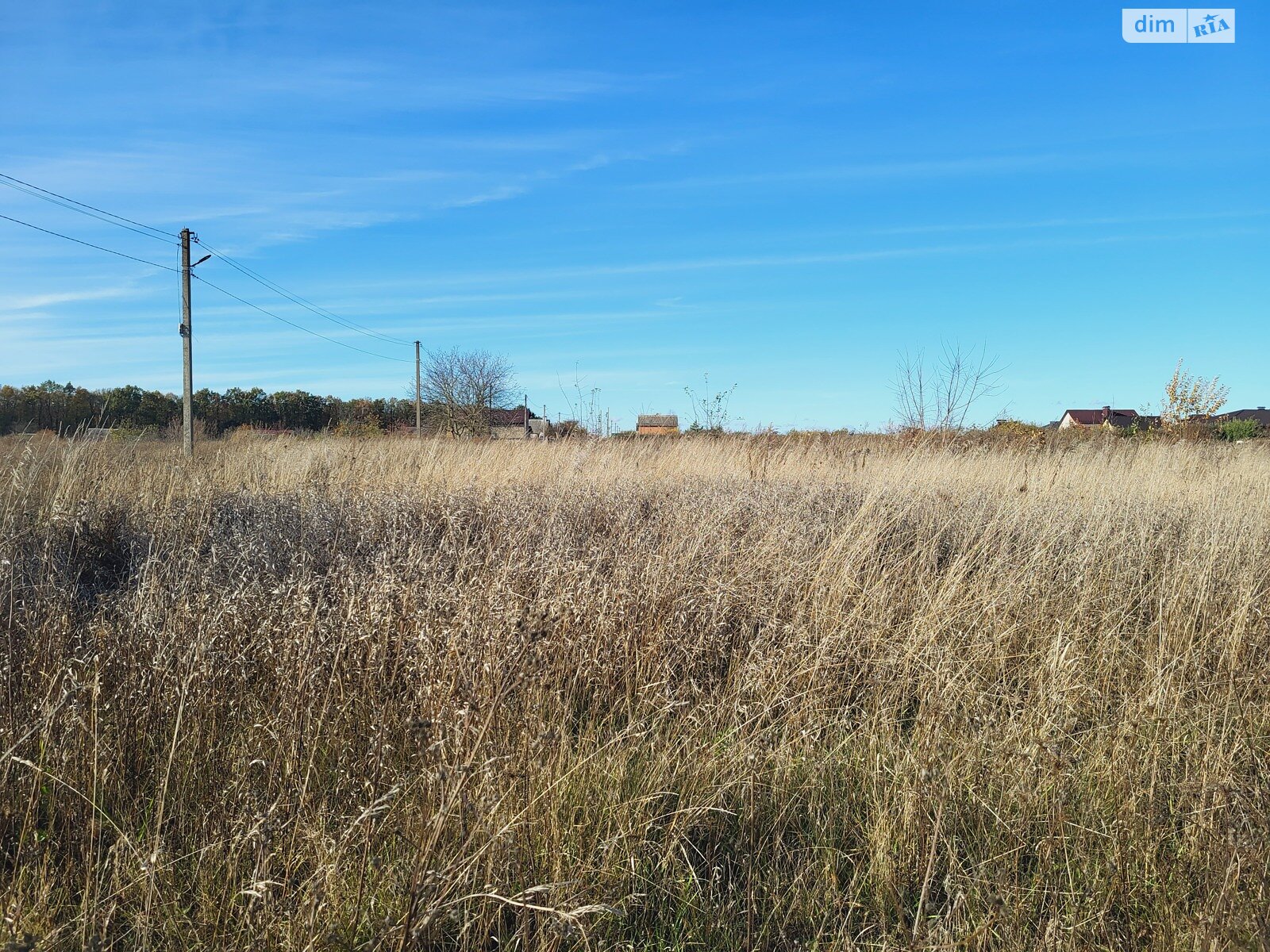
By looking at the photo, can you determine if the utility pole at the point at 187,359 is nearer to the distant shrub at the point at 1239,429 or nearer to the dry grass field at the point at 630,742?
the dry grass field at the point at 630,742

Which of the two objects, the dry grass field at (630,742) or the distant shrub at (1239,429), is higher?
the distant shrub at (1239,429)

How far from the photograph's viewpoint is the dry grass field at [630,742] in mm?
1984

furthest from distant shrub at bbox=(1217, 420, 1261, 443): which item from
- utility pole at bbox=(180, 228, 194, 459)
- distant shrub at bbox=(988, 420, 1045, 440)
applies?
utility pole at bbox=(180, 228, 194, 459)

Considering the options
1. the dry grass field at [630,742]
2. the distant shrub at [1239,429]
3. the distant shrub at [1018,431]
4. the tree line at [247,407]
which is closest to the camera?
the dry grass field at [630,742]

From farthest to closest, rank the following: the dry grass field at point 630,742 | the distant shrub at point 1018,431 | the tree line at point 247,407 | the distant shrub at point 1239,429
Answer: the tree line at point 247,407, the distant shrub at point 1239,429, the distant shrub at point 1018,431, the dry grass field at point 630,742

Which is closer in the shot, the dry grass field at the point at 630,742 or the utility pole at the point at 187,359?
the dry grass field at the point at 630,742

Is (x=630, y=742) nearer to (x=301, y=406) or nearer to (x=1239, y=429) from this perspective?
(x=1239, y=429)

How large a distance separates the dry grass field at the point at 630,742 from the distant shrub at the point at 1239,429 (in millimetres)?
18892

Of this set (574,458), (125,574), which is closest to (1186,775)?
(125,574)

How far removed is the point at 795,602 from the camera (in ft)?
13.7

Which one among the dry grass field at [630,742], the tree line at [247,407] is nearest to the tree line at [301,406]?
the tree line at [247,407]

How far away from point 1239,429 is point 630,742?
2614 centimetres

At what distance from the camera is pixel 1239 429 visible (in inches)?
865

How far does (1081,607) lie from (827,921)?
9.75 ft
